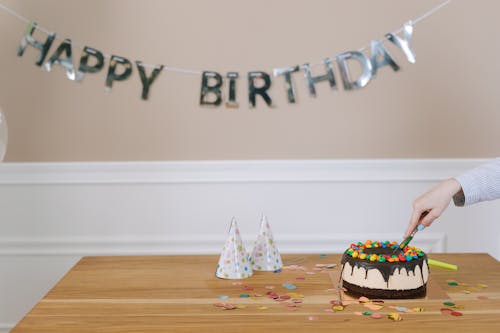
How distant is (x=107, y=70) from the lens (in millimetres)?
2402

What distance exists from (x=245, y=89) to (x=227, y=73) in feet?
0.31

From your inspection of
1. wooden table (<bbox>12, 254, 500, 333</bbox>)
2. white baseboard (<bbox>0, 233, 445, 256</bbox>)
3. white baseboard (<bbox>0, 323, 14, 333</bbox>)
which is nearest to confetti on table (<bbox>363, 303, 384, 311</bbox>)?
wooden table (<bbox>12, 254, 500, 333</bbox>)

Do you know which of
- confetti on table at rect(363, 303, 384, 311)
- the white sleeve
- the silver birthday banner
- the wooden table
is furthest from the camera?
the silver birthday banner

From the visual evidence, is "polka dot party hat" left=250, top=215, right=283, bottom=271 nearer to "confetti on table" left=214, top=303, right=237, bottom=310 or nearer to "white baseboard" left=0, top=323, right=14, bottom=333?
"confetti on table" left=214, top=303, right=237, bottom=310

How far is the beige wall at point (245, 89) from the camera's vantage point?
2.39m

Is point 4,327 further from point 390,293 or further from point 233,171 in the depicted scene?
point 390,293

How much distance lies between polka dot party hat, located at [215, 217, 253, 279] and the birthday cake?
30cm

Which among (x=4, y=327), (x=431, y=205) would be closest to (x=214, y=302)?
(x=431, y=205)

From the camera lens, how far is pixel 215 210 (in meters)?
2.47

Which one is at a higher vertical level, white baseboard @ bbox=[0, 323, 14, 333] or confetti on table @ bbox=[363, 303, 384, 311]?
confetti on table @ bbox=[363, 303, 384, 311]

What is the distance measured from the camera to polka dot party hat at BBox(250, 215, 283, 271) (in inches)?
66.4

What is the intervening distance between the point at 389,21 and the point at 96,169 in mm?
1285

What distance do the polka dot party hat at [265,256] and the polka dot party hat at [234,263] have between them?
0.14 feet

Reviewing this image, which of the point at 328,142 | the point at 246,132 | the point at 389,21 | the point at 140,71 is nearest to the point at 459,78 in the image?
the point at 389,21
